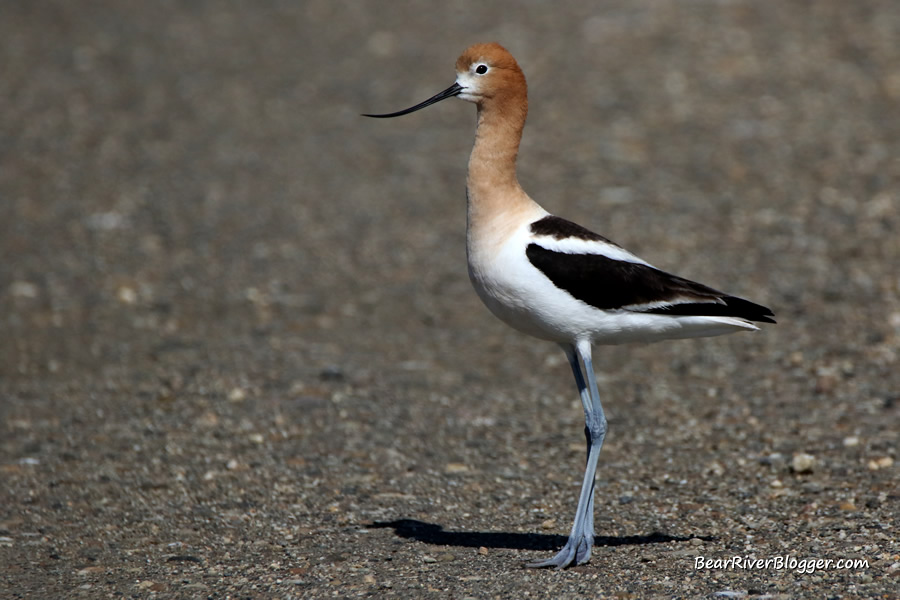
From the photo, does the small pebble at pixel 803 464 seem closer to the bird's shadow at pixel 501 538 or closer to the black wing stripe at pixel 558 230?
the bird's shadow at pixel 501 538

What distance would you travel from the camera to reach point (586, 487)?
17.5ft

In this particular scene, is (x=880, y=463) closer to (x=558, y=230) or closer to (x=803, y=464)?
(x=803, y=464)

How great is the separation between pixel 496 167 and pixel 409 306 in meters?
4.41

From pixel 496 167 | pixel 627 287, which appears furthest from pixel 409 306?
pixel 627 287

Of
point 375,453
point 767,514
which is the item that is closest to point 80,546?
point 375,453

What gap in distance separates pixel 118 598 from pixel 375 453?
2349 millimetres

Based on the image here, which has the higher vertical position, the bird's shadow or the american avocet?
the american avocet

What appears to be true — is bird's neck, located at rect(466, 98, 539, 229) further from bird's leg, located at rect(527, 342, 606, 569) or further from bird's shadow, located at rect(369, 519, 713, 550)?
bird's shadow, located at rect(369, 519, 713, 550)

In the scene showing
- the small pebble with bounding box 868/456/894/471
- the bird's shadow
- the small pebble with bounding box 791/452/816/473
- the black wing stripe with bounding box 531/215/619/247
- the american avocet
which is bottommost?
the bird's shadow

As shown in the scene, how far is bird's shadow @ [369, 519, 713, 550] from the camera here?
5.62m

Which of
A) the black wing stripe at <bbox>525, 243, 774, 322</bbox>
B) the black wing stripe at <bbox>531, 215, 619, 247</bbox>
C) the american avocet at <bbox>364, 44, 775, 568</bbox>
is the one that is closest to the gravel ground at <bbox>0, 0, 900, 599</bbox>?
the american avocet at <bbox>364, 44, 775, 568</bbox>

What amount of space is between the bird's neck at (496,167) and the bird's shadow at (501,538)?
1.68 meters

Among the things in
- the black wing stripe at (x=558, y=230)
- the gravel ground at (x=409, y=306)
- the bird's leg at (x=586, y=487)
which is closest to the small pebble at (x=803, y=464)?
the gravel ground at (x=409, y=306)

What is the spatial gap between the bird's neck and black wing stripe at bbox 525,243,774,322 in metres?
0.33
